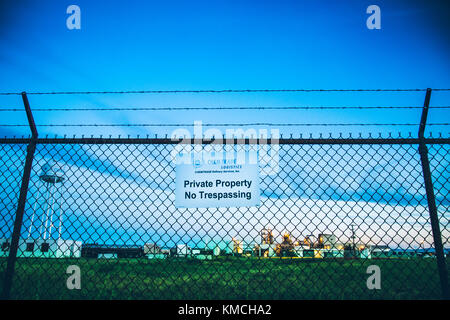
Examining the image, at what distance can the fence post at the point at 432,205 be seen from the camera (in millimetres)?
3094

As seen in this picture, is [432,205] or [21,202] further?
[21,202]

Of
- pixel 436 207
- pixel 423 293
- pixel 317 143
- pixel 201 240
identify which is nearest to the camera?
pixel 436 207

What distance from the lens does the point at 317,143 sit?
345 cm

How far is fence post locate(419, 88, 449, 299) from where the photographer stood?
309 cm

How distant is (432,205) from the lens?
3.23 metres

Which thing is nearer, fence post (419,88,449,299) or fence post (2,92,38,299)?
fence post (419,88,449,299)

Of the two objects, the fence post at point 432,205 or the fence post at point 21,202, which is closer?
the fence post at point 432,205
